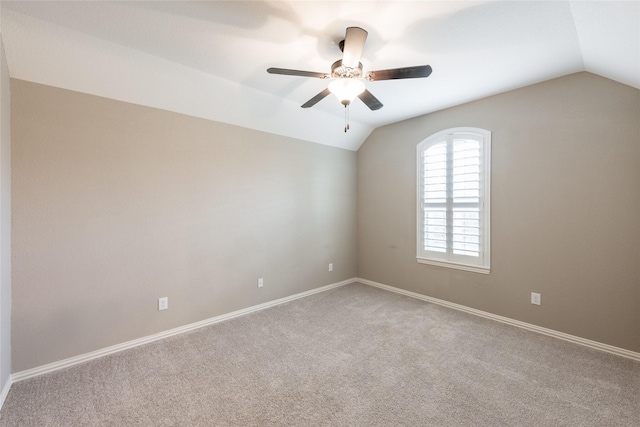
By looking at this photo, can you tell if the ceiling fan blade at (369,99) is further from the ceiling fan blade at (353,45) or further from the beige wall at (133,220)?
the beige wall at (133,220)

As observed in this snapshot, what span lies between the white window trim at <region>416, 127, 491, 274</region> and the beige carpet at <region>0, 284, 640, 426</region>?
757mm

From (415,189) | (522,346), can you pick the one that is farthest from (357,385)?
(415,189)

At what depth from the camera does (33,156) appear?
87.2 inches

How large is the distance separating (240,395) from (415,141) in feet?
11.9

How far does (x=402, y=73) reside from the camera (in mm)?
1895

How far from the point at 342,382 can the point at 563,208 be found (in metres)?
2.74

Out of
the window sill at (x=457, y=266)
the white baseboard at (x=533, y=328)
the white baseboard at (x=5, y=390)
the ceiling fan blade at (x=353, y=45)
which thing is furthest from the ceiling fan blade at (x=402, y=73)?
the white baseboard at (x=5, y=390)

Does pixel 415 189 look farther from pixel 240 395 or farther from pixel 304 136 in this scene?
pixel 240 395

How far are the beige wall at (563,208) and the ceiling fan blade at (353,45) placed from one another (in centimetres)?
223

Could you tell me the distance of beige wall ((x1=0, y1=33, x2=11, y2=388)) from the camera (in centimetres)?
189

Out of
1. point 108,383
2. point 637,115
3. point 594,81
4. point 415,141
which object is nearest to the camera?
point 108,383

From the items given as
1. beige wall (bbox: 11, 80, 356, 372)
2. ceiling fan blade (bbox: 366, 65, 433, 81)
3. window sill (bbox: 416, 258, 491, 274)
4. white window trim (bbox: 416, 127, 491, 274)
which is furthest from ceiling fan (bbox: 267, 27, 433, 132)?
window sill (bbox: 416, 258, 491, 274)

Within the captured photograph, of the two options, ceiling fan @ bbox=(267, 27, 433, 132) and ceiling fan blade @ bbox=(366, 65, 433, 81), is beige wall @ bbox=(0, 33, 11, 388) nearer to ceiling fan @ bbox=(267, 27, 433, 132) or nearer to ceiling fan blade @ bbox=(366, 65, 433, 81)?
ceiling fan @ bbox=(267, 27, 433, 132)

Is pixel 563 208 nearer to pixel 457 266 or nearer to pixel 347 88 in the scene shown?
pixel 457 266
